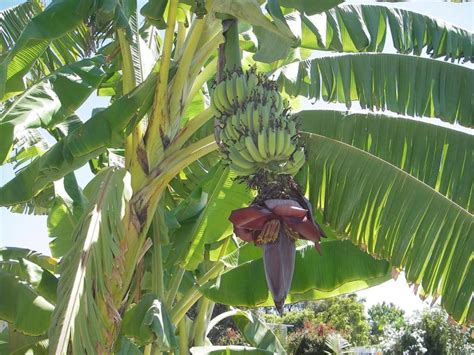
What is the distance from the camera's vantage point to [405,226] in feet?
8.48

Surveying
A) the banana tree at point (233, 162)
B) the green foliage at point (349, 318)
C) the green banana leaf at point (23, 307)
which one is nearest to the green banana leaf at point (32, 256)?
the banana tree at point (233, 162)

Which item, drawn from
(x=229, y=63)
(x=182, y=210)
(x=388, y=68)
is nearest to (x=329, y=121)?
(x=388, y=68)

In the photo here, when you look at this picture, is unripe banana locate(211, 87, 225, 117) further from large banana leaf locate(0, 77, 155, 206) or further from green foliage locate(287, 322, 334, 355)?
green foliage locate(287, 322, 334, 355)

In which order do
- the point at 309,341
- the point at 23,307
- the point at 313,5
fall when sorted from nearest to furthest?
the point at 313,5, the point at 23,307, the point at 309,341

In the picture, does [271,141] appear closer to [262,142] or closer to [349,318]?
[262,142]

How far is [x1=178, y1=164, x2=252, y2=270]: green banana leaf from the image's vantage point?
10.8ft

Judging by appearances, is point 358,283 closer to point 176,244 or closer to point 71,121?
point 176,244

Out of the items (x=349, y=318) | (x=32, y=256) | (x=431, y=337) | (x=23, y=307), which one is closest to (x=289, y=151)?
(x=23, y=307)

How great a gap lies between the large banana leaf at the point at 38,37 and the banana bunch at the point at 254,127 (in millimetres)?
954

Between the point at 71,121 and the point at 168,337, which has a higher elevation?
the point at 71,121

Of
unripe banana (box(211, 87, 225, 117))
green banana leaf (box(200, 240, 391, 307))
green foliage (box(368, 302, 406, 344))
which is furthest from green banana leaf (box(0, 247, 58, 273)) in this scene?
green foliage (box(368, 302, 406, 344))

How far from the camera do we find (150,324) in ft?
8.34

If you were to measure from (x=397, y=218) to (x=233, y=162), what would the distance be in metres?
1.01

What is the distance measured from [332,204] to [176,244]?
3.25 feet
